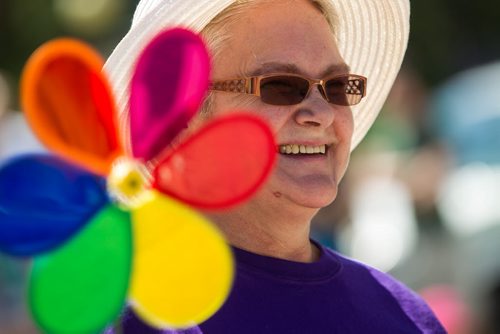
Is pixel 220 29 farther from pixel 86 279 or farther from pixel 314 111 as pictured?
pixel 86 279

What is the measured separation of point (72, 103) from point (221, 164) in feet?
0.78

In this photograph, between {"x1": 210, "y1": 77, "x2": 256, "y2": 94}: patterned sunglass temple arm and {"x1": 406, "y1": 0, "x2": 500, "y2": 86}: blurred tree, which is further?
{"x1": 406, "y1": 0, "x2": 500, "y2": 86}: blurred tree

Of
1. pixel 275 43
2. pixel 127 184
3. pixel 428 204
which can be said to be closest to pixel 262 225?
pixel 275 43

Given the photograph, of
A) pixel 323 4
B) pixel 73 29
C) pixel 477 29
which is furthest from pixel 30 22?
pixel 323 4

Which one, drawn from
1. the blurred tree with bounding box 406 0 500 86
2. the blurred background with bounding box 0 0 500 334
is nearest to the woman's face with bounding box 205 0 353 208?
the blurred background with bounding box 0 0 500 334

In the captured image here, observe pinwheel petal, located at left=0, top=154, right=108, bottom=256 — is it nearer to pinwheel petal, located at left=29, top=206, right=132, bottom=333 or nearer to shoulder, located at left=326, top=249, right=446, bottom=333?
pinwheel petal, located at left=29, top=206, right=132, bottom=333

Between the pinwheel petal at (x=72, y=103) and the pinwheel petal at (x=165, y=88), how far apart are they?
0.05 m

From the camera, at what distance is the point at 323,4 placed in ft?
8.97

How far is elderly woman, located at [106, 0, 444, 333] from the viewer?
2.49 metres

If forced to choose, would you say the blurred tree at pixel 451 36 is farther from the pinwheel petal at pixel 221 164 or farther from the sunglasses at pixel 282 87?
the pinwheel petal at pixel 221 164

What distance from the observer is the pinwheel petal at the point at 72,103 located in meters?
1.84

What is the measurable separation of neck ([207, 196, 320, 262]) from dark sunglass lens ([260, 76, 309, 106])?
211 mm

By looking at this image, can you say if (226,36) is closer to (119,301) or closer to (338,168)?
(338,168)

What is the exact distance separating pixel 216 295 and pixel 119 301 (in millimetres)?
141
